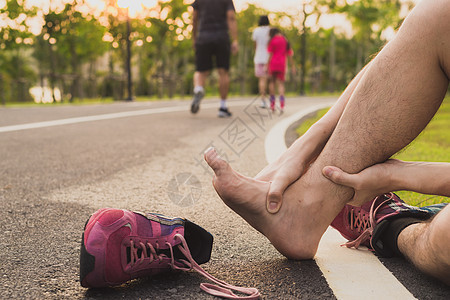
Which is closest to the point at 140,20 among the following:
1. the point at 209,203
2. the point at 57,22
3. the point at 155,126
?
the point at 57,22

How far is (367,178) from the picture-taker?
5.21ft

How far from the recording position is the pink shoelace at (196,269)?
1361 millimetres

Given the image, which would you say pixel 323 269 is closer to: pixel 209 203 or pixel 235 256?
pixel 235 256

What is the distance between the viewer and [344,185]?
1609mm

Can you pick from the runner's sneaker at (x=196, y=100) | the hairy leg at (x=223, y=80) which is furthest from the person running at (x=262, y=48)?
the runner's sneaker at (x=196, y=100)

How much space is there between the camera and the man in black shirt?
770 centimetres

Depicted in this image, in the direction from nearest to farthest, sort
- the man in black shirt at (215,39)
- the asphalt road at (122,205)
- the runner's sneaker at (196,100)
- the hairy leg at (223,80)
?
the asphalt road at (122,205), the runner's sneaker at (196,100), the man in black shirt at (215,39), the hairy leg at (223,80)

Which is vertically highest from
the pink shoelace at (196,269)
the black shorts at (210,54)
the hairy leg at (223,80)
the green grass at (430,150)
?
the black shorts at (210,54)

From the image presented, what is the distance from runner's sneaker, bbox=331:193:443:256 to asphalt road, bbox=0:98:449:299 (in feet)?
0.66

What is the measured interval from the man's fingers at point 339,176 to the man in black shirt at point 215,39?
6.05 meters

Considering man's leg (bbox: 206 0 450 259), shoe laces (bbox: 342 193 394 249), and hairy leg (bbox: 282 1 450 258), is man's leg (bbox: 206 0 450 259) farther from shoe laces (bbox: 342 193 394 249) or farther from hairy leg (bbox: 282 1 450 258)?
shoe laces (bbox: 342 193 394 249)

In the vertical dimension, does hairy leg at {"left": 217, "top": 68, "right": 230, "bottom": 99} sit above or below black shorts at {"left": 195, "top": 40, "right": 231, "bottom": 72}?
below

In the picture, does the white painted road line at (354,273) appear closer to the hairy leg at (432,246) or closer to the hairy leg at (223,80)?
the hairy leg at (432,246)

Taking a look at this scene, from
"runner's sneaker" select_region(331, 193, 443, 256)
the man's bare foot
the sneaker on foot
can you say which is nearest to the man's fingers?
the man's bare foot
